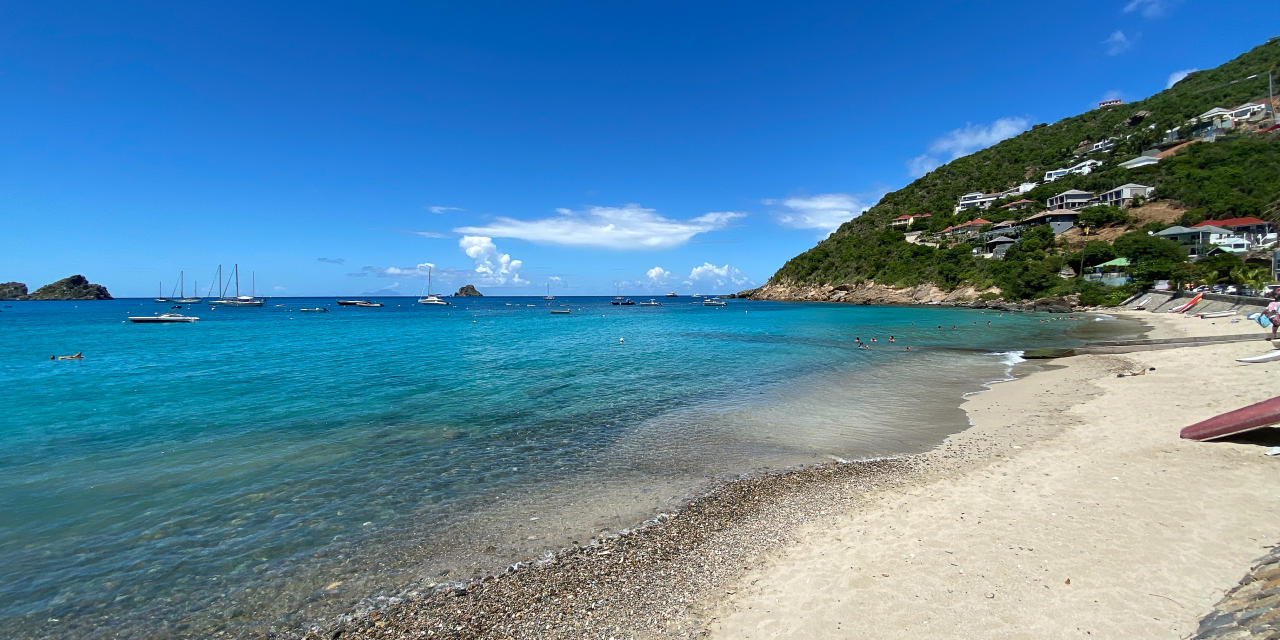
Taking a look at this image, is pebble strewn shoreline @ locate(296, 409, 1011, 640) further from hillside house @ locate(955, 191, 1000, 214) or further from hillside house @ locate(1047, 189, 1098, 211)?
hillside house @ locate(955, 191, 1000, 214)

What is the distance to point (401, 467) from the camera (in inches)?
404

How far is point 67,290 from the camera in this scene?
15812 cm

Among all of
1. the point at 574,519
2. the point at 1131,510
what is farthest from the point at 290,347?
the point at 1131,510

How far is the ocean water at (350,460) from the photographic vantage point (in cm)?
620

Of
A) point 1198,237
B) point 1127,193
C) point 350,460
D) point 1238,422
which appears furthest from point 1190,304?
point 350,460

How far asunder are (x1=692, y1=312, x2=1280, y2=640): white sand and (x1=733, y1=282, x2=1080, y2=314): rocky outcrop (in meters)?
61.7

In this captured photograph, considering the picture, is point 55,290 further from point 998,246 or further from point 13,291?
point 998,246

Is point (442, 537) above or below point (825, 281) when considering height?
below

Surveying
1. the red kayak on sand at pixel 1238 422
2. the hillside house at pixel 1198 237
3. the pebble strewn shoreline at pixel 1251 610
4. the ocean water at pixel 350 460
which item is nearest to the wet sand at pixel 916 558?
the pebble strewn shoreline at pixel 1251 610

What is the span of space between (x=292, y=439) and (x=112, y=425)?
252 inches

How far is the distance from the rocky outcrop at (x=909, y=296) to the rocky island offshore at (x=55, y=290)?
225 m

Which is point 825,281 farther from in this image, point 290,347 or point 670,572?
point 670,572

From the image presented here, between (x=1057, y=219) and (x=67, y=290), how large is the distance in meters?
270

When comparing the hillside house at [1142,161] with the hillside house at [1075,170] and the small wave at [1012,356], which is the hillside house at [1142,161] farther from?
the small wave at [1012,356]
